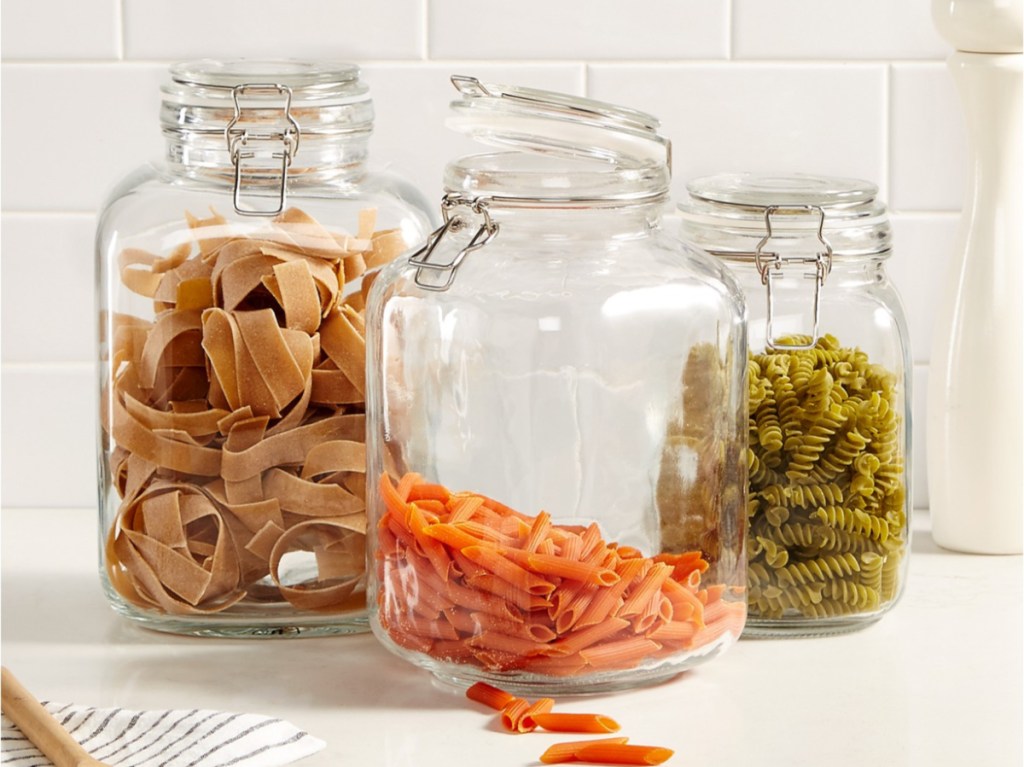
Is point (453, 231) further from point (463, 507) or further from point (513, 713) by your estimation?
point (513, 713)

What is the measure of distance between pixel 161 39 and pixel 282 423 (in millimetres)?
417

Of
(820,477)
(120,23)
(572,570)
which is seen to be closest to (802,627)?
(820,477)

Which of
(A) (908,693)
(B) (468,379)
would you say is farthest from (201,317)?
(A) (908,693)

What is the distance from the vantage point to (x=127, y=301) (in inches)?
34.7

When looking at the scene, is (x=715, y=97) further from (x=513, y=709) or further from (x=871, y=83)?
(x=513, y=709)

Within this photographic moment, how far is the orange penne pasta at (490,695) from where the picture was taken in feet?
2.49

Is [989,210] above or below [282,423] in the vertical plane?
above

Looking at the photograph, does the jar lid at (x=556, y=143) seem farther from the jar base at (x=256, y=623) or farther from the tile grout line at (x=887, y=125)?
the tile grout line at (x=887, y=125)

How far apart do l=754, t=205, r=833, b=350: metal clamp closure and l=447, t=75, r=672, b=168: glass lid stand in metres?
0.10

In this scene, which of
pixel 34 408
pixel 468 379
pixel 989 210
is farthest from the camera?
pixel 34 408

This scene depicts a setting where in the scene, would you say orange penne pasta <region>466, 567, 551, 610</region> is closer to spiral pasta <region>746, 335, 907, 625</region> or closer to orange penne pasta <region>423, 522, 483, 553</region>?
orange penne pasta <region>423, 522, 483, 553</region>

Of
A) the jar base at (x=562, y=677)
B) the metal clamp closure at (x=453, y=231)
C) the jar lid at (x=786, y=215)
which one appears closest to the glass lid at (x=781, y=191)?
the jar lid at (x=786, y=215)

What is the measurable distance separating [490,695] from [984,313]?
0.50 meters

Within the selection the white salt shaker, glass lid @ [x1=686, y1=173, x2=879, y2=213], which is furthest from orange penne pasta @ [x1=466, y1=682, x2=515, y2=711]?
the white salt shaker
